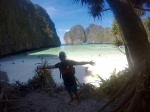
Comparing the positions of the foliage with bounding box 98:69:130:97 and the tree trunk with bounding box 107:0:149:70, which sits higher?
the tree trunk with bounding box 107:0:149:70

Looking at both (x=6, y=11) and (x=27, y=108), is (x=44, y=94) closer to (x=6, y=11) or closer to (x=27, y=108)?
(x=27, y=108)

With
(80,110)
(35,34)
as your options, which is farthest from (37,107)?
(35,34)

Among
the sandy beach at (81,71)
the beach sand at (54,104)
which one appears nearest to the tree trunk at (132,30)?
the beach sand at (54,104)

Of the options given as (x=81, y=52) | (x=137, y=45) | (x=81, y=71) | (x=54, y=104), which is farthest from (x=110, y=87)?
(x=81, y=52)

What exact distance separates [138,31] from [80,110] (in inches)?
120

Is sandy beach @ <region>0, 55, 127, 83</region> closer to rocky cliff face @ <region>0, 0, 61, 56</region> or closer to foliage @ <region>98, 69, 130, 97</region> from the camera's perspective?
foliage @ <region>98, 69, 130, 97</region>

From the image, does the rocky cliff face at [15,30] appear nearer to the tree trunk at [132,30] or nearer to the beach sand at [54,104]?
the beach sand at [54,104]

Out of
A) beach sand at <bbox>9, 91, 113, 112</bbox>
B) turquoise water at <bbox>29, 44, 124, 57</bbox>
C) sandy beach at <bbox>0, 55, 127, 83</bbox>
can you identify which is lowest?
turquoise water at <bbox>29, 44, 124, 57</bbox>

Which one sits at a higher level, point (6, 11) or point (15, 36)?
point (6, 11)

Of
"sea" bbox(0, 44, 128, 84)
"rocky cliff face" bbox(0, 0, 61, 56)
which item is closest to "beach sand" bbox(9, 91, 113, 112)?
"sea" bbox(0, 44, 128, 84)

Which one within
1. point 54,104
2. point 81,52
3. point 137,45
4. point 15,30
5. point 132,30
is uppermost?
point 15,30

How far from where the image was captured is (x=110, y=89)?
6293 millimetres

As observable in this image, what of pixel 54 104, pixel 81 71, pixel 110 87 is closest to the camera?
pixel 54 104

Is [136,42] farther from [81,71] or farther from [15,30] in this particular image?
[15,30]
